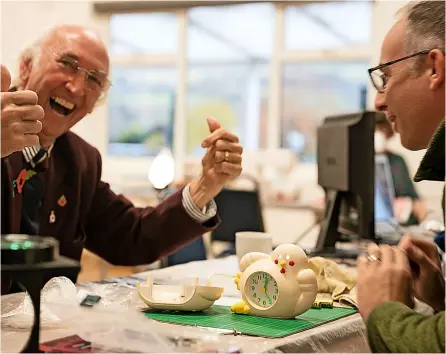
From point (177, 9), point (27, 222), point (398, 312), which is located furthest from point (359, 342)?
point (177, 9)

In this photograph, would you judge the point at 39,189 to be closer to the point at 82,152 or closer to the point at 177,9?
the point at 82,152

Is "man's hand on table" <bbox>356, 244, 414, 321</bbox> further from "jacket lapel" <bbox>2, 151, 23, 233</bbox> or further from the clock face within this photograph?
"jacket lapel" <bbox>2, 151, 23, 233</bbox>

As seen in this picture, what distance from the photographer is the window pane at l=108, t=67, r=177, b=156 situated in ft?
21.4

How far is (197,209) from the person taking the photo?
73.0 inches

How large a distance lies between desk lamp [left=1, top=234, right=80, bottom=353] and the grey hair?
785mm

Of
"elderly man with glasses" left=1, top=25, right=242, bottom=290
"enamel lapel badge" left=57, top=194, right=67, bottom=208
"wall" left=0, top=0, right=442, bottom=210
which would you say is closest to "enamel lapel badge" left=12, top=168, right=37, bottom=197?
"elderly man with glasses" left=1, top=25, right=242, bottom=290

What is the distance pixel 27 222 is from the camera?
1717 millimetres

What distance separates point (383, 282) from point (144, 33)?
5916 millimetres

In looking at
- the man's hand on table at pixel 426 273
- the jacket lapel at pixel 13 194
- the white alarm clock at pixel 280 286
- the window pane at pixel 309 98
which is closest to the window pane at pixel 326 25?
the window pane at pixel 309 98

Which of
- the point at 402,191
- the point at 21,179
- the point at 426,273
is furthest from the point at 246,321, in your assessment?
the point at 402,191

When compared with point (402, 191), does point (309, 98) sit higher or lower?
higher

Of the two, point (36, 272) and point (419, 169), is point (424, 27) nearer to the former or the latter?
point (419, 169)

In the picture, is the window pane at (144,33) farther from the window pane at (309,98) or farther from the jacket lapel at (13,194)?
the jacket lapel at (13,194)

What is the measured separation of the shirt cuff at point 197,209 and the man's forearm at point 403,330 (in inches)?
38.2
